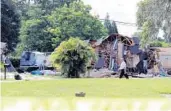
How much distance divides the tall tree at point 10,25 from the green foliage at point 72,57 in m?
13.2

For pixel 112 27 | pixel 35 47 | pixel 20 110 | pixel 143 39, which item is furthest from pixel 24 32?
pixel 20 110

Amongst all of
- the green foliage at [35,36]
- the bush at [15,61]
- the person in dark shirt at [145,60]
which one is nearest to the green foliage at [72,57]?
the person in dark shirt at [145,60]

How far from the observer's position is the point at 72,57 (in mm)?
23922

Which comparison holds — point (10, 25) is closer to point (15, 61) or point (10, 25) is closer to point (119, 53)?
point (15, 61)

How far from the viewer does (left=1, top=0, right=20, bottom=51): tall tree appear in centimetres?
3638

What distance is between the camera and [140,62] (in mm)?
35312

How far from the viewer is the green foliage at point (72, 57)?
2389 cm

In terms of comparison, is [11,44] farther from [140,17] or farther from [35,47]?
[140,17]

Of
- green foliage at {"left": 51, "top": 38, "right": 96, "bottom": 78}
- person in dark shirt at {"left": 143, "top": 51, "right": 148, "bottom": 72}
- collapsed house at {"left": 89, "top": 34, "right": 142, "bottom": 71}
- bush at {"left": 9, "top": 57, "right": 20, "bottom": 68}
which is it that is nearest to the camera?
green foliage at {"left": 51, "top": 38, "right": 96, "bottom": 78}

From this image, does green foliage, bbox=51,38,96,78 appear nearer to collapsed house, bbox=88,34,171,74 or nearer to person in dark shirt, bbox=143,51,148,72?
collapsed house, bbox=88,34,171,74

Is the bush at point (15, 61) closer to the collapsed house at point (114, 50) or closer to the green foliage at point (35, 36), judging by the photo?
the green foliage at point (35, 36)

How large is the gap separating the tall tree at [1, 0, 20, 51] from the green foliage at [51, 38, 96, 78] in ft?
43.3

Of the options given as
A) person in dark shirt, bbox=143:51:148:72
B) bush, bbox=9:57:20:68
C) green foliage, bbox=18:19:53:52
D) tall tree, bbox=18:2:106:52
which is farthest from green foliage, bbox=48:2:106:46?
person in dark shirt, bbox=143:51:148:72

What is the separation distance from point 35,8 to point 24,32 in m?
2.96
